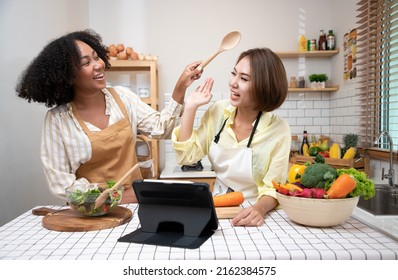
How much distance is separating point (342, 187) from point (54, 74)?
139 centimetres

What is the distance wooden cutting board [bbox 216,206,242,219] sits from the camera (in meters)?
1.34

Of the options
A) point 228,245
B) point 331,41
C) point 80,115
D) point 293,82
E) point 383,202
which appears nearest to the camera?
point 228,245

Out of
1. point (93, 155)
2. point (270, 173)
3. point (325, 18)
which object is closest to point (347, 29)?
point (325, 18)

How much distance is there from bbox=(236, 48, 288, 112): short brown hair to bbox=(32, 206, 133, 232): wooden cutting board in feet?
2.45

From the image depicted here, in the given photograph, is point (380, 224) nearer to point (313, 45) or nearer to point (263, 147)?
point (263, 147)

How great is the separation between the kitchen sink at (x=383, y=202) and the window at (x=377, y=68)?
468 millimetres

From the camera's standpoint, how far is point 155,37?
151 inches

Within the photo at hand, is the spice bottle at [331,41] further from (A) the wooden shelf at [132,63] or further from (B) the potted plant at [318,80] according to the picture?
(A) the wooden shelf at [132,63]

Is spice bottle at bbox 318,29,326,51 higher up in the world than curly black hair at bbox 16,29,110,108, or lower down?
higher up

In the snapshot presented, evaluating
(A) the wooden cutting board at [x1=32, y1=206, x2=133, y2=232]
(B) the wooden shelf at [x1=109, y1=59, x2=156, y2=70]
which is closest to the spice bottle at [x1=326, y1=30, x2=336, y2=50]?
(B) the wooden shelf at [x1=109, y1=59, x2=156, y2=70]

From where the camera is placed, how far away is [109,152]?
1.86 metres

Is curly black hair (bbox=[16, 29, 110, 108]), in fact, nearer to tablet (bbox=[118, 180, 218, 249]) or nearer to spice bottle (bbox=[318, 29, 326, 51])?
tablet (bbox=[118, 180, 218, 249])

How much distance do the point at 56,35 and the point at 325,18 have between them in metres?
2.62

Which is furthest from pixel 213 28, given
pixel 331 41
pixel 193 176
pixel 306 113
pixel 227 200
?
pixel 227 200
